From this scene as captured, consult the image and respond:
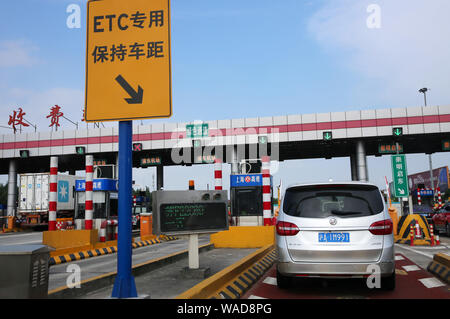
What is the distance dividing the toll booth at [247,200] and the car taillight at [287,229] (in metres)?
12.7

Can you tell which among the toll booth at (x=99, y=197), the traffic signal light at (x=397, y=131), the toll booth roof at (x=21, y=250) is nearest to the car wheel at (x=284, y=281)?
the toll booth roof at (x=21, y=250)

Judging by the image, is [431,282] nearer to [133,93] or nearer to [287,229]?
[287,229]

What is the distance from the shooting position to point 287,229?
552 cm

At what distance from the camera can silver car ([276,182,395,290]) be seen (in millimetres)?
5188

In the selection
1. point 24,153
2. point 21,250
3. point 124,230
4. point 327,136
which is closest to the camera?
point 21,250

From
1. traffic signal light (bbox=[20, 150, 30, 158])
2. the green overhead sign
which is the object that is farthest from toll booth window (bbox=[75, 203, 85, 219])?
traffic signal light (bbox=[20, 150, 30, 158])

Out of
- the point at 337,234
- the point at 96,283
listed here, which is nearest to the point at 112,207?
the point at 96,283

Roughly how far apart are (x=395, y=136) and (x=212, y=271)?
23675 mm

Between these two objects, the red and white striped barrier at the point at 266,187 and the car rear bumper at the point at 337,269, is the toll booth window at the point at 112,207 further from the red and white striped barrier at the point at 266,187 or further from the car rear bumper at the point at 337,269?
the car rear bumper at the point at 337,269

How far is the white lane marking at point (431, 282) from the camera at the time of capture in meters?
6.25

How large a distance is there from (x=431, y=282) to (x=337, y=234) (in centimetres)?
249

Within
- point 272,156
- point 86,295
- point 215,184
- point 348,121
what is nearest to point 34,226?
point 272,156

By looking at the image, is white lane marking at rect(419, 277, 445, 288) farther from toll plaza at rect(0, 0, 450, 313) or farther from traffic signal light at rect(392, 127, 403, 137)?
traffic signal light at rect(392, 127, 403, 137)
